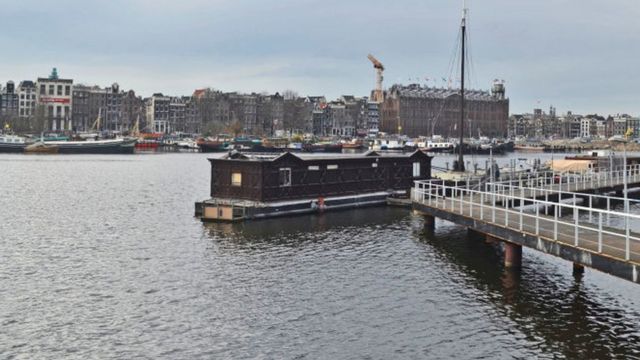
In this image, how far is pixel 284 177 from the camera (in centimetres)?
5919

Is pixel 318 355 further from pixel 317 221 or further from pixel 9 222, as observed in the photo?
pixel 9 222

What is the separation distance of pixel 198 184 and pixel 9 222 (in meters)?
41.4

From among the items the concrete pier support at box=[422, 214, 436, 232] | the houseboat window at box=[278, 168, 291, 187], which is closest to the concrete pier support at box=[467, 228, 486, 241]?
the concrete pier support at box=[422, 214, 436, 232]

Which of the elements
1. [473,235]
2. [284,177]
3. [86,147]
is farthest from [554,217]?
[86,147]

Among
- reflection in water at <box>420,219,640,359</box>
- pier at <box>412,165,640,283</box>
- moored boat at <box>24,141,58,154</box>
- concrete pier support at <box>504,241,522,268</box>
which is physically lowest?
reflection in water at <box>420,219,640,359</box>

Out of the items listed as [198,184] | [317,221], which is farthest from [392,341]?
[198,184]

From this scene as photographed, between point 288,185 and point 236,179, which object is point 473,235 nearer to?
point 288,185

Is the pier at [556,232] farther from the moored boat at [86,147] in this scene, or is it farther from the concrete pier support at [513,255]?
the moored boat at [86,147]

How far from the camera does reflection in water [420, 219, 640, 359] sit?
84.0ft

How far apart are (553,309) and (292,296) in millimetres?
Answer: 11915

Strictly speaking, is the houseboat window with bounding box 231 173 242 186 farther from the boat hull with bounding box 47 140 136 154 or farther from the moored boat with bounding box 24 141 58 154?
the moored boat with bounding box 24 141 58 154

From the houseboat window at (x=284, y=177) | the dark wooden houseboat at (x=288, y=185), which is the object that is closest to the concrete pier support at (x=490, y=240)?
the dark wooden houseboat at (x=288, y=185)

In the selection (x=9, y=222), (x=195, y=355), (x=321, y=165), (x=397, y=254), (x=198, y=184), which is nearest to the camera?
(x=195, y=355)

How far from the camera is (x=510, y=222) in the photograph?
3853cm
